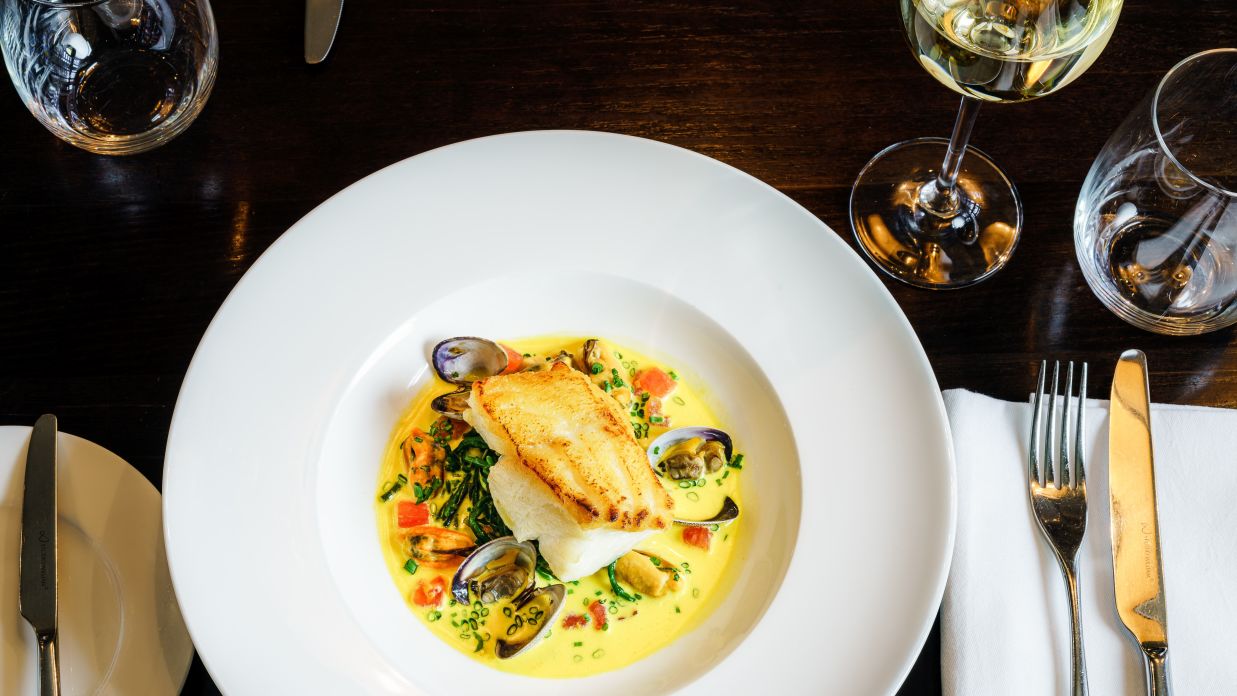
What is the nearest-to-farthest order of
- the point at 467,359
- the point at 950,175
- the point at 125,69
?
the point at 467,359 → the point at 950,175 → the point at 125,69

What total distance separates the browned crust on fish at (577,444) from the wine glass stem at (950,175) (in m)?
1.06

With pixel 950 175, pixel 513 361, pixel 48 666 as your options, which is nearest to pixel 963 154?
pixel 950 175

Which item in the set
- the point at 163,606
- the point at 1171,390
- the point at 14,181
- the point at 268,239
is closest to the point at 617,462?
the point at 163,606

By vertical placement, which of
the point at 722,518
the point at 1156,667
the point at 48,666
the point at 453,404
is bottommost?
the point at 48,666

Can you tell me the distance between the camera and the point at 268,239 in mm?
2691

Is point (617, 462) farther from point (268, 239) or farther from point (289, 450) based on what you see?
point (268, 239)

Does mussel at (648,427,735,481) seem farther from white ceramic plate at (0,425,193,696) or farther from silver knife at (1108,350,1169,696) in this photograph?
white ceramic plate at (0,425,193,696)

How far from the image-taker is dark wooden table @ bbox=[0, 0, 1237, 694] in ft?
8.42

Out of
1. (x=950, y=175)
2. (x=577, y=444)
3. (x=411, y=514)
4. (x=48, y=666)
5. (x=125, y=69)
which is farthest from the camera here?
(x=125, y=69)

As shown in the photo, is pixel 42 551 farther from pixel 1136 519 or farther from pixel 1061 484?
pixel 1136 519

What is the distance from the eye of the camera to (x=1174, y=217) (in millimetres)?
2473

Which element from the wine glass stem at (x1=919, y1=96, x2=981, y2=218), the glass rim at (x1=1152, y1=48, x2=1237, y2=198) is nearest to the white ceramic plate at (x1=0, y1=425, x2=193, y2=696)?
the wine glass stem at (x1=919, y1=96, x2=981, y2=218)

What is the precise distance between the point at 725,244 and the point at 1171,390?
3.85 feet

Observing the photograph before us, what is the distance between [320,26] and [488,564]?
165cm
